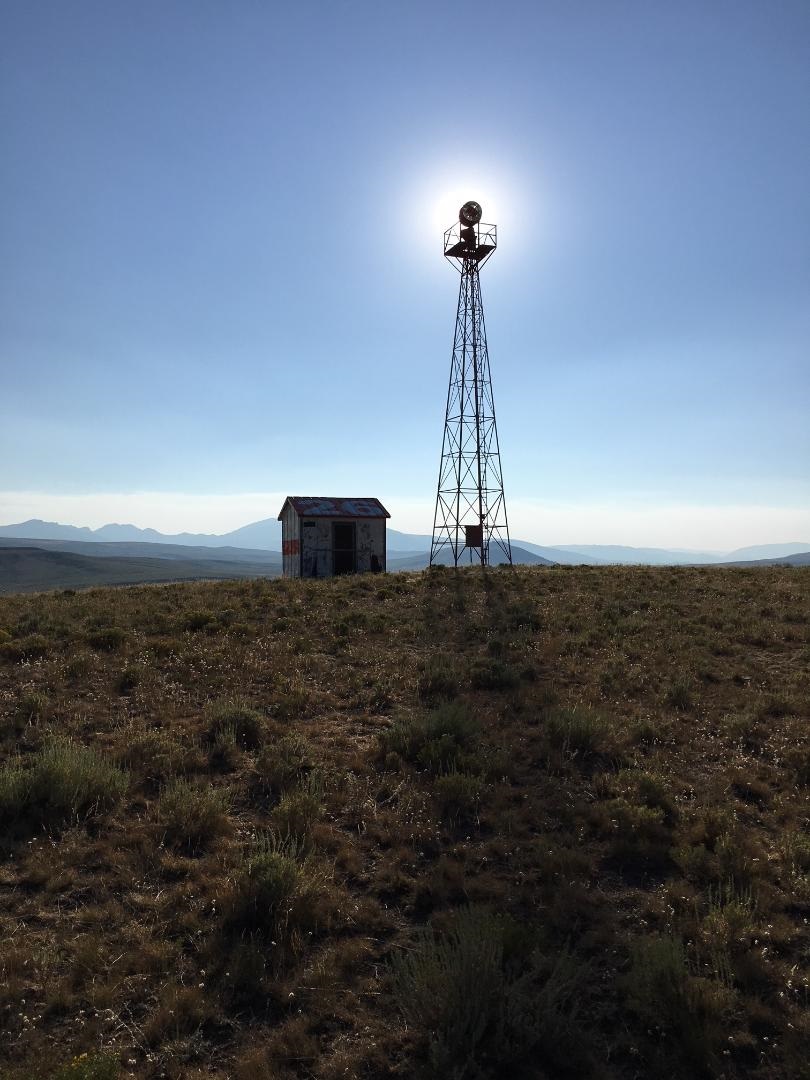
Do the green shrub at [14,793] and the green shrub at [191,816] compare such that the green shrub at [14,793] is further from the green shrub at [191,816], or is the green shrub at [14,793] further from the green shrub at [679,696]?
the green shrub at [679,696]

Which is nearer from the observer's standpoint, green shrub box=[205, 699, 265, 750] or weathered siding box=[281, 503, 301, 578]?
green shrub box=[205, 699, 265, 750]

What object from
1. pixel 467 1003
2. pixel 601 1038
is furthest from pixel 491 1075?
pixel 601 1038

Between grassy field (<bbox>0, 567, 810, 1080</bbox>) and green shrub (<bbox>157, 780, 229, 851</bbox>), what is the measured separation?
0.03 m

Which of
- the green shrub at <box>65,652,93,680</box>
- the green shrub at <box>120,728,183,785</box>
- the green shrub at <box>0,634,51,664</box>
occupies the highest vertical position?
the green shrub at <box>0,634,51,664</box>

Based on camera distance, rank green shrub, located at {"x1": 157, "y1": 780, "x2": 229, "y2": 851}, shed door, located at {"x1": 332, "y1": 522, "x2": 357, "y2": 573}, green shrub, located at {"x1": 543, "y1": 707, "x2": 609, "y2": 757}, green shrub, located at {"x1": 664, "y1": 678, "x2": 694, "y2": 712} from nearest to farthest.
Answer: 1. green shrub, located at {"x1": 157, "y1": 780, "x2": 229, "y2": 851}
2. green shrub, located at {"x1": 543, "y1": 707, "x2": 609, "y2": 757}
3. green shrub, located at {"x1": 664, "y1": 678, "x2": 694, "y2": 712}
4. shed door, located at {"x1": 332, "y1": 522, "x2": 357, "y2": 573}

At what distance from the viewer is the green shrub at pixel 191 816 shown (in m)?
7.30

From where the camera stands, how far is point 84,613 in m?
18.2

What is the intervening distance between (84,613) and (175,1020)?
15.2m

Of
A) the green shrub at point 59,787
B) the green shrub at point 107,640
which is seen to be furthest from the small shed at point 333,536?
the green shrub at point 59,787

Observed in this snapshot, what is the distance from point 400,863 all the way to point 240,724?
4030 millimetres

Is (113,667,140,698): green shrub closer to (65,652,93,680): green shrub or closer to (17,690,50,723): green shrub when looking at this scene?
(65,652,93,680): green shrub

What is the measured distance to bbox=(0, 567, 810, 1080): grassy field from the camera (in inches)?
187

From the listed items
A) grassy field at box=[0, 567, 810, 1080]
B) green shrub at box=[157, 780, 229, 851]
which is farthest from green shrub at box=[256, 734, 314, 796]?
green shrub at box=[157, 780, 229, 851]

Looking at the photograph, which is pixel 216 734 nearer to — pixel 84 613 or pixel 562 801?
pixel 562 801
